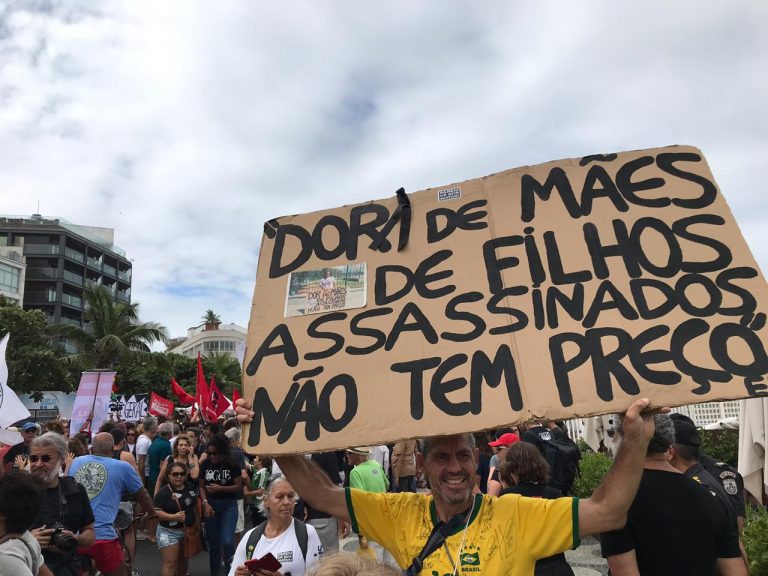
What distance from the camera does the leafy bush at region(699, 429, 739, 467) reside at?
29.3 ft

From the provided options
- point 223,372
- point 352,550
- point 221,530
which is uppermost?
point 223,372

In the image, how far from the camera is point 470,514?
2.06 m

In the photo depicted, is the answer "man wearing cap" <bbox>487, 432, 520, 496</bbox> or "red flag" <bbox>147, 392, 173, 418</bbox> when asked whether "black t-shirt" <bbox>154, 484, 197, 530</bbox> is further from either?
"red flag" <bbox>147, 392, 173, 418</bbox>

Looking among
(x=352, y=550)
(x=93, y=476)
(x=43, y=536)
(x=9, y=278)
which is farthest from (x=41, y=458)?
(x=9, y=278)

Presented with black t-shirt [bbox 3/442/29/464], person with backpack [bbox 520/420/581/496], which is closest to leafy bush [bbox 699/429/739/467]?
person with backpack [bbox 520/420/581/496]

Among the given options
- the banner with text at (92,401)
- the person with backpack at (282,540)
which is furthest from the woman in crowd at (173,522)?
the banner with text at (92,401)

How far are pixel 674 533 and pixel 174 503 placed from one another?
5355 millimetres

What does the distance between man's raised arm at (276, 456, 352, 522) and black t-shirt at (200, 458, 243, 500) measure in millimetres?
4939

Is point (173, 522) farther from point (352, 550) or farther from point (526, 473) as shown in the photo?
point (526, 473)

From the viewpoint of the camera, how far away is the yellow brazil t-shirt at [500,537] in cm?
195

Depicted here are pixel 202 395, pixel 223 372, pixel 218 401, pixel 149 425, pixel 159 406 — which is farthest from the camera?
pixel 223 372

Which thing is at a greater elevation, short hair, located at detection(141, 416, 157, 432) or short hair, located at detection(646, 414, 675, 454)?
short hair, located at detection(141, 416, 157, 432)

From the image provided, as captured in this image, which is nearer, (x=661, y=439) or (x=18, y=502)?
(x=661, y=439)

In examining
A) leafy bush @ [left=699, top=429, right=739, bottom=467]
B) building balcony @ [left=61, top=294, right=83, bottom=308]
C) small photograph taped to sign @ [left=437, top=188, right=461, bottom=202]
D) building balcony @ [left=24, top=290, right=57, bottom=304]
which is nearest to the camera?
small photograph taped to sign @ [left=437, top=188, right=461, bottom=202]
